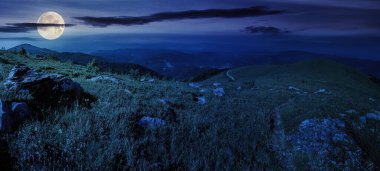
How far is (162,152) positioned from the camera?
189 inches

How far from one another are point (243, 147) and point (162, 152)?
210 cm

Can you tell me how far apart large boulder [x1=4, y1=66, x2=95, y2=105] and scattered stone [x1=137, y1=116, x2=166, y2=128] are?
263 cm

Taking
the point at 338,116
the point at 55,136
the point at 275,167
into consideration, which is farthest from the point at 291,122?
the point at 55,136

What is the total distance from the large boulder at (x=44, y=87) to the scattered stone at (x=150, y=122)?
2.63 metres

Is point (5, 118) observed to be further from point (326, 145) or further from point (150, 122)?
point (326, 145)

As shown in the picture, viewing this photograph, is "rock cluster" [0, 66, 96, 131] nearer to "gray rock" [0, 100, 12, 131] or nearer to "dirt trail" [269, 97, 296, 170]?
"gray rock" [0, 100, 12, 131]

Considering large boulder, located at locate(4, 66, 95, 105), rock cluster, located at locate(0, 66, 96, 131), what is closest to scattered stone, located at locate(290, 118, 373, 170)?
rock cluster, located at locate(0, 66, 96, 131)

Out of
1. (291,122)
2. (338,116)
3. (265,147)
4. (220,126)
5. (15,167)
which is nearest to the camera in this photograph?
(15,167)

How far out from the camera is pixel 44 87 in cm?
738

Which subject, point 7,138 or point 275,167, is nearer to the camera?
point 7,138

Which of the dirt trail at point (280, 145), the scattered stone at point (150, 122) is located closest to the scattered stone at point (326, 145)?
the dirt trail at point (280, 145)

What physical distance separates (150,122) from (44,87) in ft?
12.0

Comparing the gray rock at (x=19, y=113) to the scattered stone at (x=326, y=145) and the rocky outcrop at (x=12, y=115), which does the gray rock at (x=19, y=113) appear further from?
the scattered stone at (x=326, y=145)

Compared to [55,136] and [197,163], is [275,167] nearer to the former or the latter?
[197,163]
